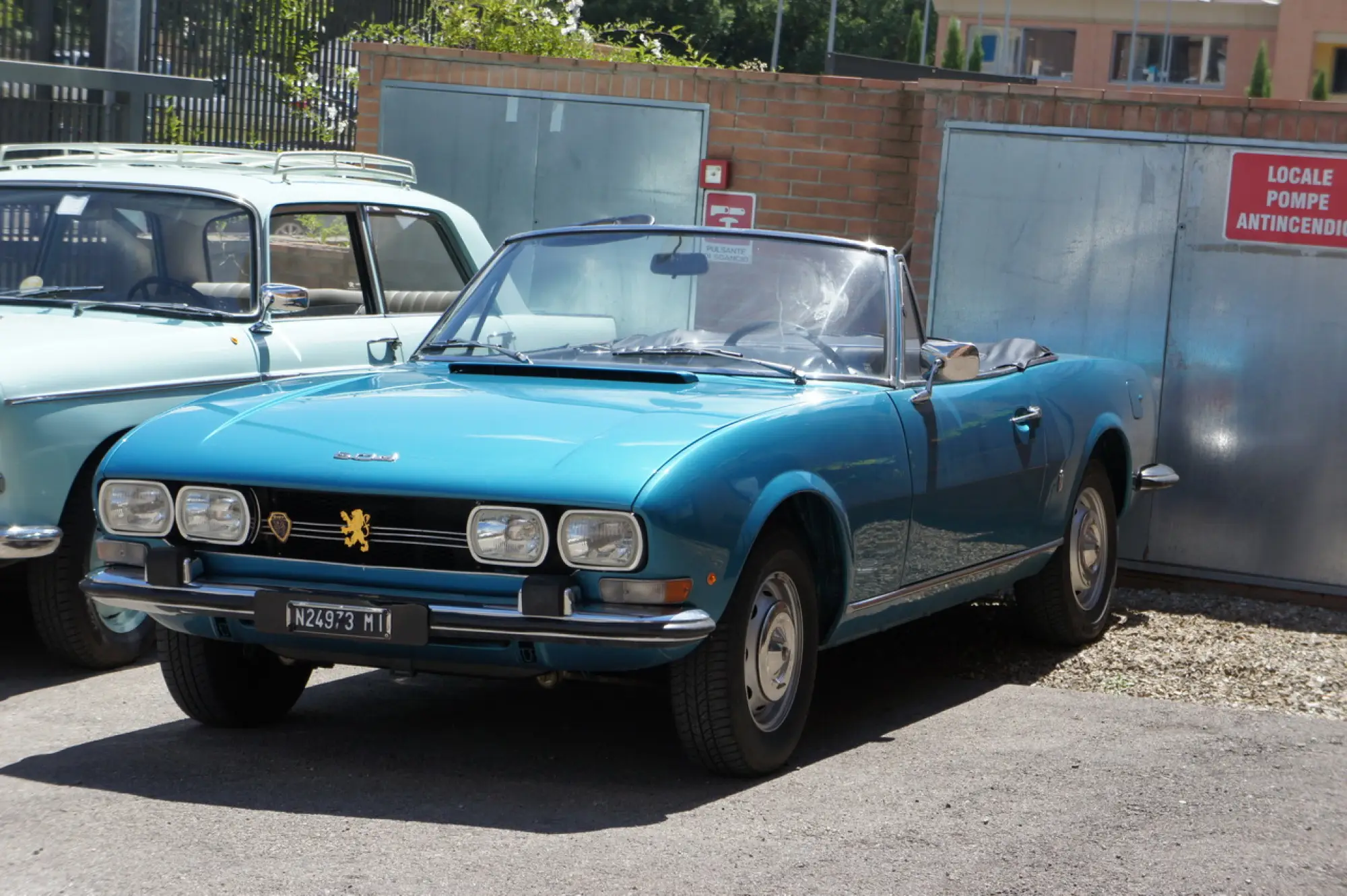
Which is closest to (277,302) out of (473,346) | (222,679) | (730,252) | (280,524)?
(473,346)

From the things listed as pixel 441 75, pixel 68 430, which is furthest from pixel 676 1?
pixel 68 430

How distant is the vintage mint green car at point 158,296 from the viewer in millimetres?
6152

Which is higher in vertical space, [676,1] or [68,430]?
[676,1]

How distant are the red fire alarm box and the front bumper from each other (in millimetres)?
5098

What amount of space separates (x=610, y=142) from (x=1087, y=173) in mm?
2798

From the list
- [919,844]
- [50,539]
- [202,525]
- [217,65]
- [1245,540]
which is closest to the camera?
[919,844]

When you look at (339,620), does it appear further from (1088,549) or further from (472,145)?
(472,145)

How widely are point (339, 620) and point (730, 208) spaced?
5917mm

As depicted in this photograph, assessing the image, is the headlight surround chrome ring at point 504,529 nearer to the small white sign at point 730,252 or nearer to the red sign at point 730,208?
the small white sign at point 730,252

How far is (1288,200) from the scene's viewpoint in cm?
862

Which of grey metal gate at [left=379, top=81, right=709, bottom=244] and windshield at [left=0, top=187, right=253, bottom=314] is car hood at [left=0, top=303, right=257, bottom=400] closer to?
windshield at [left=0, top=187, right=253, bottom=314]

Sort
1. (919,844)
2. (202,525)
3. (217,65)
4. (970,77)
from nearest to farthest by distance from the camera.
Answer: (919,844) < (202,525) < (970,77) < (217,65)

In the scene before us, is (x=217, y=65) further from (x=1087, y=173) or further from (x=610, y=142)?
(x=1087, y=173)

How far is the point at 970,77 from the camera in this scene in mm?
12297
